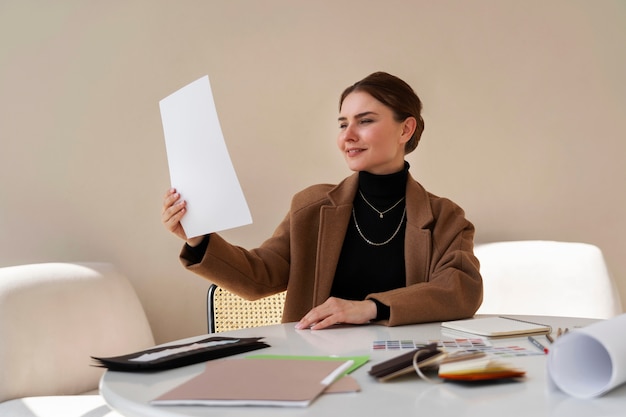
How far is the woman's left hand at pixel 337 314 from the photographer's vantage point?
1.64m

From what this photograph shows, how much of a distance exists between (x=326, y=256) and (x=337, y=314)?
0.47 m

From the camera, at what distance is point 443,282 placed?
1.83m

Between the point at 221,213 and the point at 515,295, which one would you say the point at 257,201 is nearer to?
the point at 515,295

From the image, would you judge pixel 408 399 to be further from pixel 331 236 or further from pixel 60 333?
pixel 60 333

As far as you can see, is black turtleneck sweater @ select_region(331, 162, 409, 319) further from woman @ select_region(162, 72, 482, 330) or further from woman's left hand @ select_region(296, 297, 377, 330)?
woman's left hand @ select_region(296, 297, 377, 330)

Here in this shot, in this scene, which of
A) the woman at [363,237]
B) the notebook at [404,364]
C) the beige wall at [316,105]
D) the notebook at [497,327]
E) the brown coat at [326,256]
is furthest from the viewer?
the beige wall at [316,105]

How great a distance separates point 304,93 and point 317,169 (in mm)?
323

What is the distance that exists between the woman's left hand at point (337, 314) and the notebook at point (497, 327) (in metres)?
0.18

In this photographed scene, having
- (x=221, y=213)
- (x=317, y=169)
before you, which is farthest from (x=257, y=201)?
(x=221, y=213)

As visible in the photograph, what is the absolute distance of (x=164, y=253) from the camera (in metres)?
3.03

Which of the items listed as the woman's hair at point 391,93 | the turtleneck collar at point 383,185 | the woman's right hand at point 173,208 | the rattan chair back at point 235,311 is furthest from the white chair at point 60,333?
the woman's hair at point 391,93

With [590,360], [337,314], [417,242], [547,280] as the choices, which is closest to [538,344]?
[590,360]

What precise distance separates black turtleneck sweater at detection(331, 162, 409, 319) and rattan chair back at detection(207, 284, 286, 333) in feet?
2.17

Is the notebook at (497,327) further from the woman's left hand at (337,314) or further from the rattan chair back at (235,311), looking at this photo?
the rattan chair back at (235,311)
